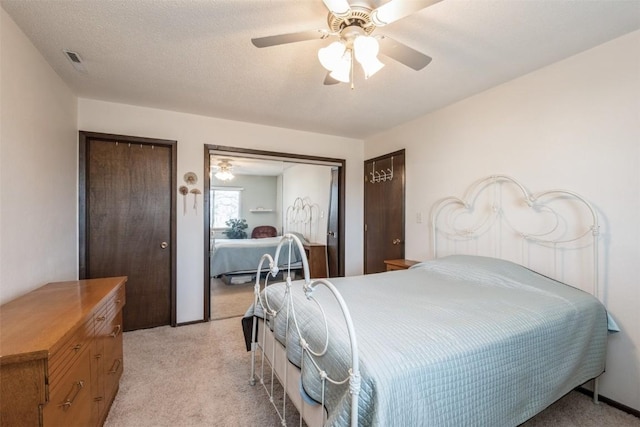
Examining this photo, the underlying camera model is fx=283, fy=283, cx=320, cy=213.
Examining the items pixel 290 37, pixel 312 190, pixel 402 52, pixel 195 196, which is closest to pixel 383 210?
pixel 312 190

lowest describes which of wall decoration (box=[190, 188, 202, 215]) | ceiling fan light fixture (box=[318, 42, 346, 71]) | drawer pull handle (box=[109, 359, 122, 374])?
drawer pull handle (box=[109, 359, 122, 374])

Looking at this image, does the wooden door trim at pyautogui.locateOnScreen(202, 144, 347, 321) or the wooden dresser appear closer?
the wooden dresser

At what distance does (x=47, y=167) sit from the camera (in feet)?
7.02

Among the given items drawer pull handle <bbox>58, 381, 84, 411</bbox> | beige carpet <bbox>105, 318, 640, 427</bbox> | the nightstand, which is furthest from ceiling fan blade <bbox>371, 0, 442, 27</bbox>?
the nightstand

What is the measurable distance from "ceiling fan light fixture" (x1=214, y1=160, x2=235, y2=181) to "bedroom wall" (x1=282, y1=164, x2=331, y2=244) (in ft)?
2.93

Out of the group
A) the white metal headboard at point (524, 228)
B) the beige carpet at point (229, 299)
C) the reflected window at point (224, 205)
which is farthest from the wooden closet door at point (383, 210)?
the reflected window at point (224, 205)

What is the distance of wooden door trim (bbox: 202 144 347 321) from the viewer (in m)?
3.37

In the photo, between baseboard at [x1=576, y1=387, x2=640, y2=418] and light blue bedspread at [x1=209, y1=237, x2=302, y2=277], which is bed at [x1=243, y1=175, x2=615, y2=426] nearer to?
baseboard at [x1=576, y1=387, x2=640, y2=418]

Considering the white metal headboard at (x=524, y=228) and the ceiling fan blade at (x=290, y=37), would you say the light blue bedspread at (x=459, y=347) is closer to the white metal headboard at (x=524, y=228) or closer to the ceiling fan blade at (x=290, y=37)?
the white metal headboard at (x=524, y=228)

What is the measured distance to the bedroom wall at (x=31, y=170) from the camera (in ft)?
5.24

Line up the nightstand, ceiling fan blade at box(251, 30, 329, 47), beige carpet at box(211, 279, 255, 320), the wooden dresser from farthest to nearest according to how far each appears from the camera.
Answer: beige carpet at box(211, 279, 255, 320), the nightstand, ceiling fan blade at box(251, 30, 329, 47), the wooden dresser

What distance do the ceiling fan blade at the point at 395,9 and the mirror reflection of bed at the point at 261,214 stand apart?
2900mm

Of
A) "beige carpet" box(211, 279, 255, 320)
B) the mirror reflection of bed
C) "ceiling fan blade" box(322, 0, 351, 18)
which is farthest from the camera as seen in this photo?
the mirror reflection of bed

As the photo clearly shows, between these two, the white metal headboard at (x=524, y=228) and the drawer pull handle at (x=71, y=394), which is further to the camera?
the white metal headboard at (x=524, y=228)
